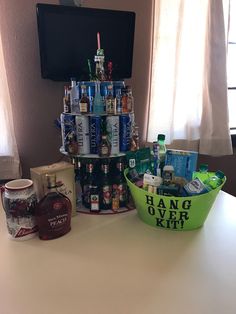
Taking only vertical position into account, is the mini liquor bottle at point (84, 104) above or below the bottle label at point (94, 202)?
above

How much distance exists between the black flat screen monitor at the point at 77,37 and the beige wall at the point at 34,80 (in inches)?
4.0

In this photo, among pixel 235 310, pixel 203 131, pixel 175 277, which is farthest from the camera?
pixel 203 131

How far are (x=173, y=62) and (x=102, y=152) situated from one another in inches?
31.8

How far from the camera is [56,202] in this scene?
0.91m

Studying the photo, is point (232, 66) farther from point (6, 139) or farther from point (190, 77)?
point (6, 139)

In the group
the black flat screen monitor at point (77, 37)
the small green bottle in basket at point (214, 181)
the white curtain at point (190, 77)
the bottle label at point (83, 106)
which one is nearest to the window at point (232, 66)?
the white curtain at point (190, 77)

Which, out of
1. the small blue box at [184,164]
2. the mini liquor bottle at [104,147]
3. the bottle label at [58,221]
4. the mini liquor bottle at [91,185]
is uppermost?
the mini liquor bottle at [104,147]

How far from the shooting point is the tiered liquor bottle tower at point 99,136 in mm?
1041

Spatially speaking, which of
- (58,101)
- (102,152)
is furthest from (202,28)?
(102,152)

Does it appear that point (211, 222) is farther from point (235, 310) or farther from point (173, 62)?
point (173, 62)

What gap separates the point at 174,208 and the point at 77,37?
87cm

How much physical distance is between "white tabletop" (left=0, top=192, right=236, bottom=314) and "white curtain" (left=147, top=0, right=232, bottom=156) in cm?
76

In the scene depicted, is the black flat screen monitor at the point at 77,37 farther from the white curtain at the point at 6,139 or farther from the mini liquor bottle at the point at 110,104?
the mini liquor bottle at the point at 110,104

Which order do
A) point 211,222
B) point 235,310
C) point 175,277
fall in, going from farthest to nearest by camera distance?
point 211,222, point 175,277, point 235,310
